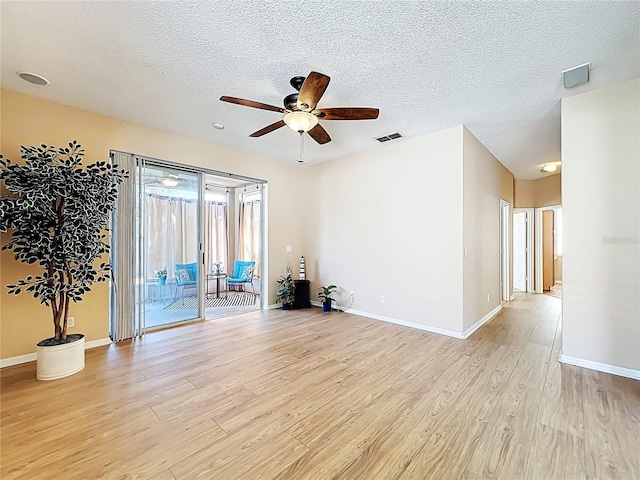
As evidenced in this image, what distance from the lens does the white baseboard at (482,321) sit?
4.00 m

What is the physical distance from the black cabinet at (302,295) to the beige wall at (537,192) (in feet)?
19.4

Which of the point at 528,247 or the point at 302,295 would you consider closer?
the point at 302,295

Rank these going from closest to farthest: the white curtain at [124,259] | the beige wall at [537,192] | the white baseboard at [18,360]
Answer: the white baseboard at [18,360] < the white curtain at [124,259] < the beige wall at [537,192]

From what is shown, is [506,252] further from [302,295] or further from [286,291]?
[286,291]

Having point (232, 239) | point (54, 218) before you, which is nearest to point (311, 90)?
point (54, 218)

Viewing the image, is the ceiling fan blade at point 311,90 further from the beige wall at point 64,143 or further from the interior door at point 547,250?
the interior door at point 547,250

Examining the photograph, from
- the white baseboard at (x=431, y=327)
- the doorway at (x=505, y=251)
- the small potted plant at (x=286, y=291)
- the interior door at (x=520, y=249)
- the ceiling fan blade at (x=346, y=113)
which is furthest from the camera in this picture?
the interior door at (x=520, y=249)

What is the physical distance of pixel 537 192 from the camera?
721cm

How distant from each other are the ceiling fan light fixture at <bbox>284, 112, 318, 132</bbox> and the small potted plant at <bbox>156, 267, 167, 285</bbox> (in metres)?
→ 3.11

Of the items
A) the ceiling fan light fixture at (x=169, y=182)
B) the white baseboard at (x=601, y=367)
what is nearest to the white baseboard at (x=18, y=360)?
the ceiling fan light fixture at (x=169, y=182)

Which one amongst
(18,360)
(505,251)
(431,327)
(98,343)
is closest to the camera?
(18,360)

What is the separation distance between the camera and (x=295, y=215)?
19.8 ft

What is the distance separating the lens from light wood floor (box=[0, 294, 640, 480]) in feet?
5.52

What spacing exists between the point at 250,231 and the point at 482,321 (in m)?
5.66
